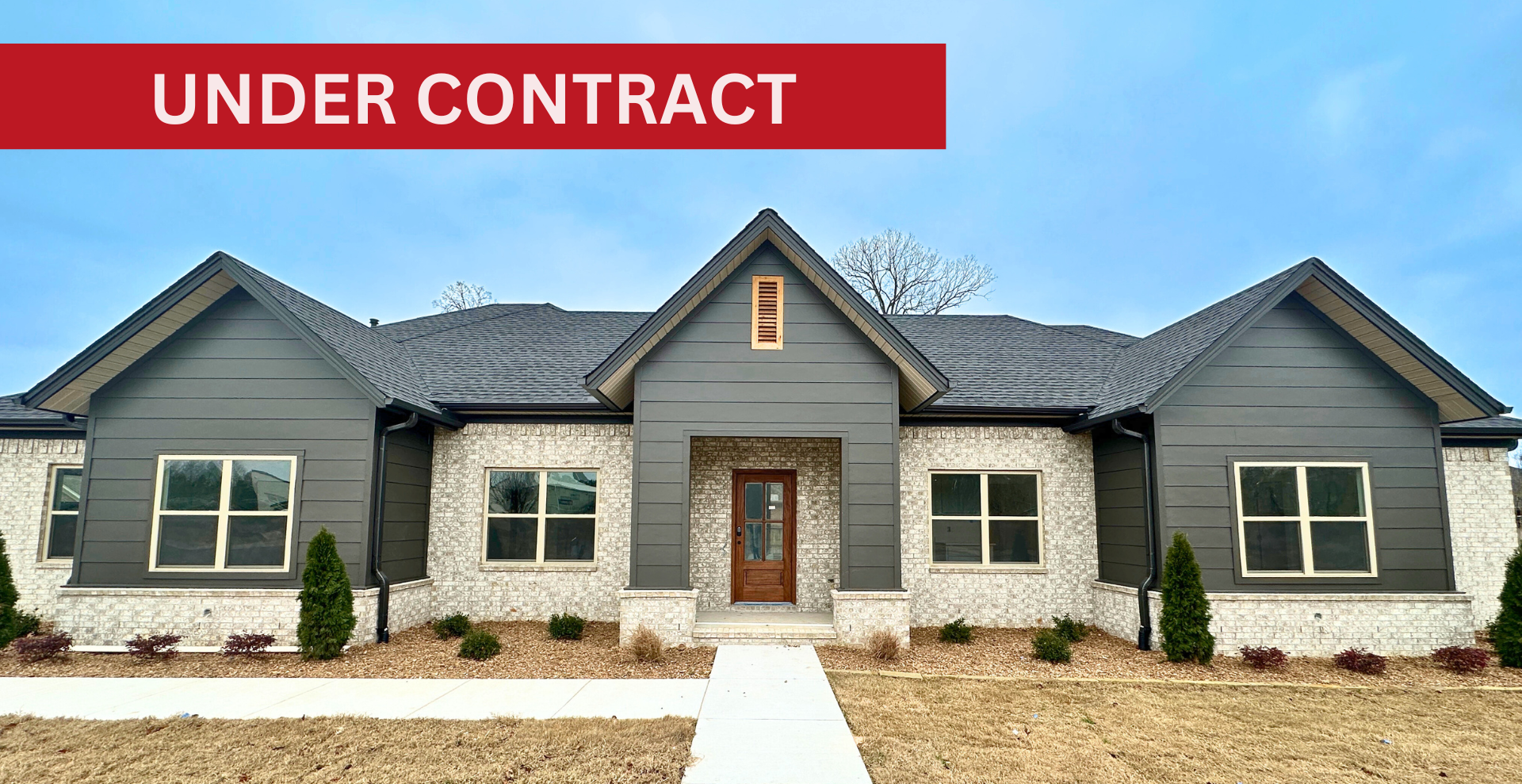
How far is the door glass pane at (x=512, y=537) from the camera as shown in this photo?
11016 mm

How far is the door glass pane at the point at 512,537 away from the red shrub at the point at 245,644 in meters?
3.04

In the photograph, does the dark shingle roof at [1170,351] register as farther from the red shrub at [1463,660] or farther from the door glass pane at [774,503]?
the door glass pane at [774,503]

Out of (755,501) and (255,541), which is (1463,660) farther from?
(255,541)

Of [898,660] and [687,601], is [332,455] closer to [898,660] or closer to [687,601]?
[687,601]

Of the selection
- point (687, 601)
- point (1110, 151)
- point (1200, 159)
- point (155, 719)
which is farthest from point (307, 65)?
point (1200, 159)

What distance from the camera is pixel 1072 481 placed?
1105 cm

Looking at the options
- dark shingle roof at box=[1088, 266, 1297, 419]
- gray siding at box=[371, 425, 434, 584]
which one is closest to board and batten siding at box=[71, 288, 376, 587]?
gray siding at box=[371, 425, 434, 584]

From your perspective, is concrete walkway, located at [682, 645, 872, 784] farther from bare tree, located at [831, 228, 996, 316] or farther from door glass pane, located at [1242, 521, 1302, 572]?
bare tree, located at [831, 228, 996, 316]

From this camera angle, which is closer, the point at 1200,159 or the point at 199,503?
the point at 199,503

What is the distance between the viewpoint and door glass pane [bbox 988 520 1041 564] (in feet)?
35.9

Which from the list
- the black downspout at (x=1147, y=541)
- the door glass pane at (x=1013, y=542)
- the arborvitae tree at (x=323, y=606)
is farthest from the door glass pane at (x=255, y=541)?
the black downspout at (x=1147, y=541)

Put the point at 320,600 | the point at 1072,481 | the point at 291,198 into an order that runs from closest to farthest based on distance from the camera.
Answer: the point at 320,600, the point at 1072,481, the point at 291,198

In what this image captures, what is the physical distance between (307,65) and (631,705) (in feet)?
26.1

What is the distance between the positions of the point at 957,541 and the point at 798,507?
2376mm
